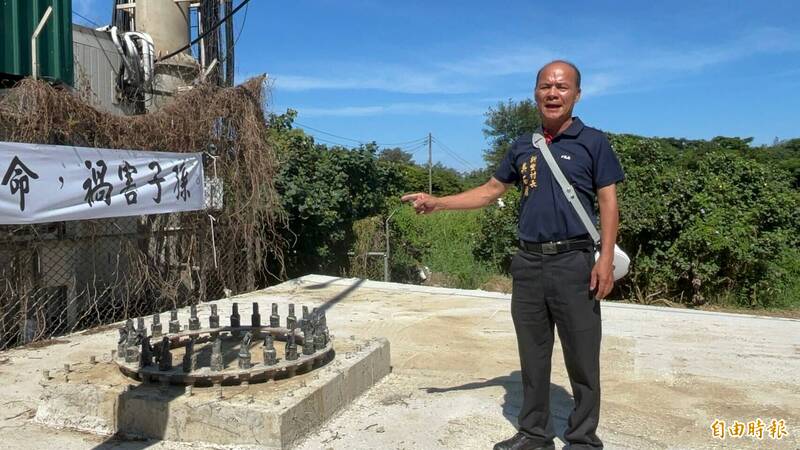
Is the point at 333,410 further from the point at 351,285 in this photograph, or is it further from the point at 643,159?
the point at 643,159

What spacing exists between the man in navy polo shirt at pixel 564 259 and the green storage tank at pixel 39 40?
5.55 meters

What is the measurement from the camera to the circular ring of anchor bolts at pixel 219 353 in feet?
11.1

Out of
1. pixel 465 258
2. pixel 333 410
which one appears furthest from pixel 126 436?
pixel 465 258

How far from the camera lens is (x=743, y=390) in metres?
4.16

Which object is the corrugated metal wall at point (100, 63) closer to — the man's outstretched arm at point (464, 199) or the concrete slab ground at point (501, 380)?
the concrete slab ground at point (501, 380)

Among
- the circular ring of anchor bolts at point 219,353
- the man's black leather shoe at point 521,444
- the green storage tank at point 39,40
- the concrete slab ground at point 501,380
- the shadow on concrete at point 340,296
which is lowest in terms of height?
the concrete slab ground at point 501,380

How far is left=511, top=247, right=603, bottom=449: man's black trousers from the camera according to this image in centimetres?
285

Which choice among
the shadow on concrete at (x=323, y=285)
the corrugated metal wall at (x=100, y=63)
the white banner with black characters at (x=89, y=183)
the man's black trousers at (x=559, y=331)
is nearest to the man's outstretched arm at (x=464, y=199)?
the man's black trousers at (x=559, y=331)

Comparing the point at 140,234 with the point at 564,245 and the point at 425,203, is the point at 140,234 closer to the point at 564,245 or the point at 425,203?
the point at 425,203

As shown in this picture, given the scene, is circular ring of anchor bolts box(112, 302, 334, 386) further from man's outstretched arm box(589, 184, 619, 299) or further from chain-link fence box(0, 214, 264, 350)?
man's outstretched arm box(589, 184, 619, 299)

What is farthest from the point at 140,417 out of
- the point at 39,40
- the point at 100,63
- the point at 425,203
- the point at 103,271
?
the point at 100,63

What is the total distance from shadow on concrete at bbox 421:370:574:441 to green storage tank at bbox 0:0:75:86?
5.27 m

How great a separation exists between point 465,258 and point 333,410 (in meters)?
7.40

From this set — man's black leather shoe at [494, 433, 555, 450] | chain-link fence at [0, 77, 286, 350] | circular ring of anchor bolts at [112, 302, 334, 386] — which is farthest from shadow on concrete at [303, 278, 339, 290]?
man's black leather shoe at [494, 433, 555, 450]
